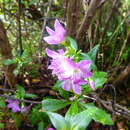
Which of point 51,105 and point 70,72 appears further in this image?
point 51,105

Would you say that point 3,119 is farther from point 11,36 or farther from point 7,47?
point 11,36

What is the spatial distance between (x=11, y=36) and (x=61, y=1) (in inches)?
21.7

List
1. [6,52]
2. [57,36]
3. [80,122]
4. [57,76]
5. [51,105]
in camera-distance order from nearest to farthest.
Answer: [80,122] → [57,36] → [51,105] → [57,76] → [6,52]

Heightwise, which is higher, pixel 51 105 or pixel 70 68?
pixel 70 68

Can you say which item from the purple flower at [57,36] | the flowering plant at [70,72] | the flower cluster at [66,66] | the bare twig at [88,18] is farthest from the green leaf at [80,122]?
the bare twig at [88,18]

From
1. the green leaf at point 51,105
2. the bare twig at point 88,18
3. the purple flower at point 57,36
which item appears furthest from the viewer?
the bare twig at point 88,18

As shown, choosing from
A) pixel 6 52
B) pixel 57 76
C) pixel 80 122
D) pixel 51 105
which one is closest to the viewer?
pixel 80 122

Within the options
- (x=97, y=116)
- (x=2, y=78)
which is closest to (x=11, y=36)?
(x=2, y=78)

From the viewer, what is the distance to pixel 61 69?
2.69 feet

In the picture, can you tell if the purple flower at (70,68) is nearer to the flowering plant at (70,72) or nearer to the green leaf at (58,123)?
the flowering plant at (70,72)

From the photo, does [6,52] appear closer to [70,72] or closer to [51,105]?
[51,105]

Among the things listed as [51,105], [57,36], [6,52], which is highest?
[57,36]

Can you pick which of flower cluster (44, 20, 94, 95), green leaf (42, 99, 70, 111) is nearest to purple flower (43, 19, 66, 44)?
flower cluster (44, 20, 94, 95)

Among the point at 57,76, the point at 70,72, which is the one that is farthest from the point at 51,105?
the point at 70,72
